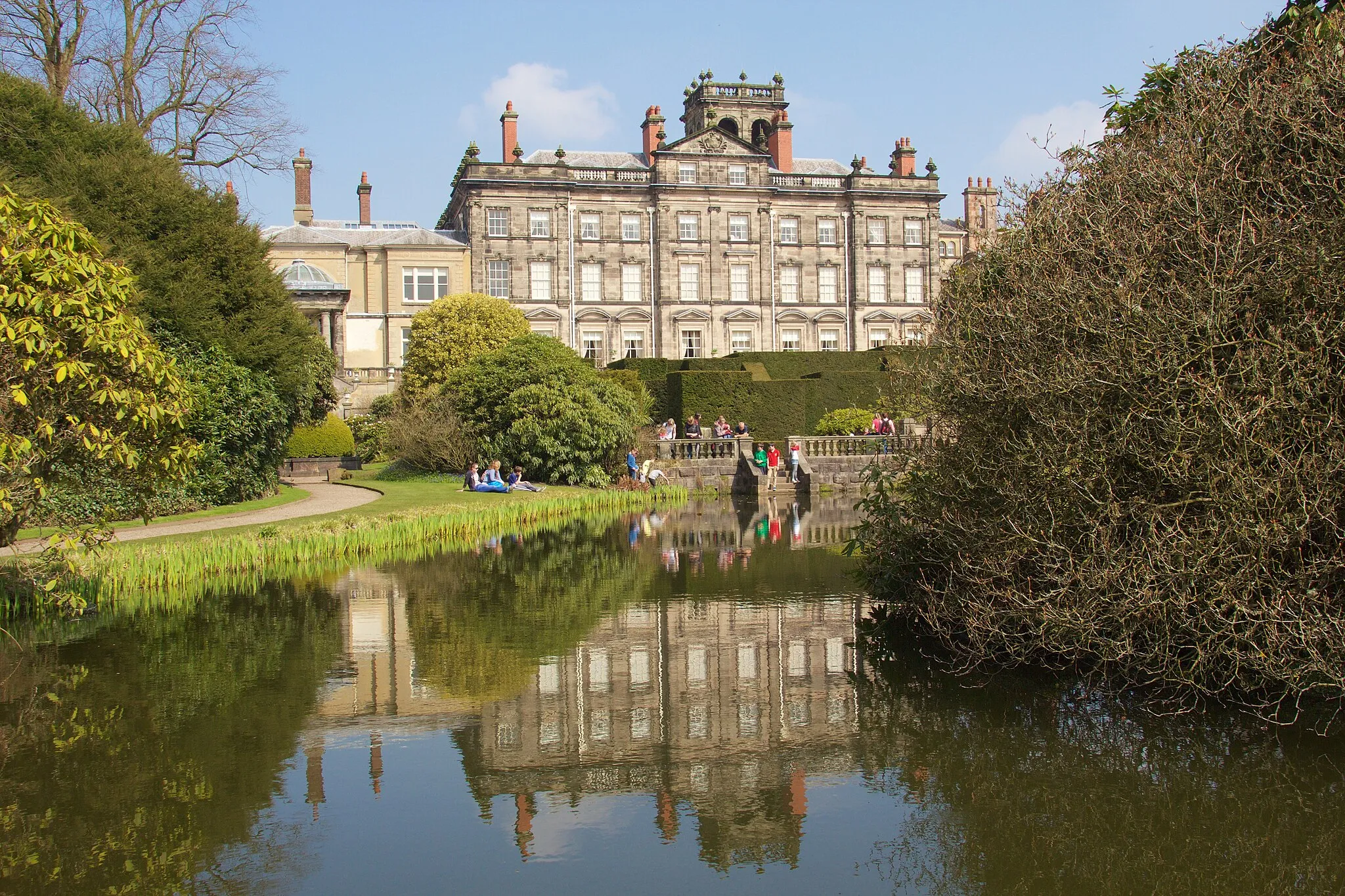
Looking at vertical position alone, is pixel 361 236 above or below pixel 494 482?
above

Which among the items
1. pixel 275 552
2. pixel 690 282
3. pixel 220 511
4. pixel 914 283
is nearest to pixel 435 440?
pixel 220 511

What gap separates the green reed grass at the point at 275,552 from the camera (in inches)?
461

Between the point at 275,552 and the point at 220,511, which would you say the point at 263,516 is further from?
the point at 275,552

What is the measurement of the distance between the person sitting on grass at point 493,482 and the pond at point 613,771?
1311 centimetres

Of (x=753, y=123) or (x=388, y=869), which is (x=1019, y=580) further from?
(x=753, y=123)

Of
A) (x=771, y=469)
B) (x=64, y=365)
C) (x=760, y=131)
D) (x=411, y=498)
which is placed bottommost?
(x=411, y=498)

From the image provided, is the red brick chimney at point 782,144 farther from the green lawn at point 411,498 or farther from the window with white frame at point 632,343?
the green lawn at point 411,498

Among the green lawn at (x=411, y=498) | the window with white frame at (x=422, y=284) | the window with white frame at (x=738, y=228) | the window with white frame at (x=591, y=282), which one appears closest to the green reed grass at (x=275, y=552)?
the green lawn at (x=411, y=498)

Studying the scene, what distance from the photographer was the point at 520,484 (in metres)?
23.7

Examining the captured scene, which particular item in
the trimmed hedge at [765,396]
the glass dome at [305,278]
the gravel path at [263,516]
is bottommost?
the gravel path at [263,516]

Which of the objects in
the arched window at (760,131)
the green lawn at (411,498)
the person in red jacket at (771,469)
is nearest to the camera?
the green lawn at (411,498)

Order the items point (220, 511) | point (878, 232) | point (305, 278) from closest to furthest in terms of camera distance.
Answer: point (220, 511) < point (305, 278) < point (878, 232)

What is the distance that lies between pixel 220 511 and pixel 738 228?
1355 inches

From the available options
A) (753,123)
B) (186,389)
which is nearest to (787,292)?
(753,123)
